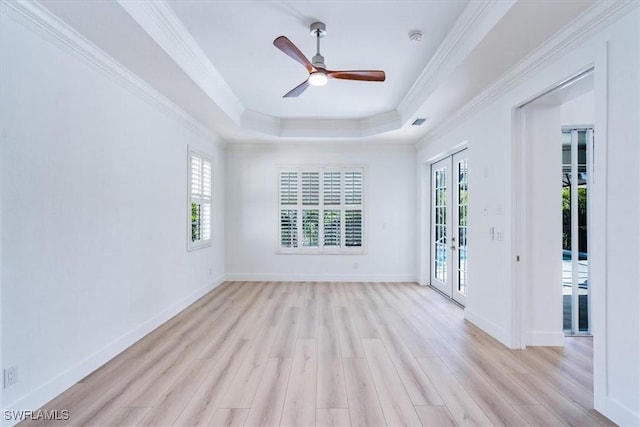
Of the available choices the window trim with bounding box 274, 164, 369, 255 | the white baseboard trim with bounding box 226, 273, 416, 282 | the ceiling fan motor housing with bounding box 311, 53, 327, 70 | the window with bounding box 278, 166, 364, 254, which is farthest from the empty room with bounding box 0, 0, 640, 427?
the window with bounding box 278, 166, 364, 254

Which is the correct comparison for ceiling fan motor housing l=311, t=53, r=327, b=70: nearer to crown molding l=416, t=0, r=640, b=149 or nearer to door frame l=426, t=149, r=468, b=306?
crown molding l=416, t=0, r=640, b=149

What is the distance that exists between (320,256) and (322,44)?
Answer: 3.97 m

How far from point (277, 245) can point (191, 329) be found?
2774 mm

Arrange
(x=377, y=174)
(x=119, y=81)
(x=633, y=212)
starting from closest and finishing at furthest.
Answer: (x=633, y=212) → (x=119, y=81) → (x=377, y=174)

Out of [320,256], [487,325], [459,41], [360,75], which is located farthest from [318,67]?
[320,256]

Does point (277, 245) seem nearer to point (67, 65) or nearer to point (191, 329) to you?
point (191, 329)

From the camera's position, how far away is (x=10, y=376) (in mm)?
1995

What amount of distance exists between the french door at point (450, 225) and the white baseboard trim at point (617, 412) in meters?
2.36

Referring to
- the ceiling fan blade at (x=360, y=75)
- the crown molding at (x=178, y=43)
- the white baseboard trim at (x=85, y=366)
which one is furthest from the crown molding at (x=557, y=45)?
the white baseboard trim at (x=85, y=366)

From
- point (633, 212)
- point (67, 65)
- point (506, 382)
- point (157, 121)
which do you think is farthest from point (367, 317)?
point (67, 65)

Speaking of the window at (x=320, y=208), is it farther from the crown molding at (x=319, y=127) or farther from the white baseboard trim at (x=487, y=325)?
the white baseboard trim at (x=487, y=325)

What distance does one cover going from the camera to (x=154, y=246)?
371cm

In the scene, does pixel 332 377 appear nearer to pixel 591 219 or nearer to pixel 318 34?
pixel 591 219

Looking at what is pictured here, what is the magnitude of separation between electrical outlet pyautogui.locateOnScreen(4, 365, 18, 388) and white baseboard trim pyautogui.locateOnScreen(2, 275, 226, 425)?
0.13 m
